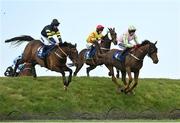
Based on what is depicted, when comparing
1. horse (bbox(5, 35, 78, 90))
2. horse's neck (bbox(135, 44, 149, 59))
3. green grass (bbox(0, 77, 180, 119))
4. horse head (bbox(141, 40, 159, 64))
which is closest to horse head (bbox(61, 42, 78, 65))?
horse (bbox(5, 35, 78, 90))

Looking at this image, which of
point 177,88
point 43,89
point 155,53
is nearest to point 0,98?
point 43,89

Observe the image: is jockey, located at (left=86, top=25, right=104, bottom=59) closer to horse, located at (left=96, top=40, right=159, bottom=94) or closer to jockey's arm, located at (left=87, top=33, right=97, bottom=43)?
jockey's arm, located at (left=87, top=33, right=97, bottom=43)

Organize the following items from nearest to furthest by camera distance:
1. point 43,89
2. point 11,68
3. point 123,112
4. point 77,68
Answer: point 123,112, point 43,89, point 77,68, point 11,68

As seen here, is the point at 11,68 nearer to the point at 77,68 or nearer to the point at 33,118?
the point at 77,68

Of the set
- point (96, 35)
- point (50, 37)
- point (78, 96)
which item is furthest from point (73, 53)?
point (96, 35)

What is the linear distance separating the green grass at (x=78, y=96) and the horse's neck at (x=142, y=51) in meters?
2.11

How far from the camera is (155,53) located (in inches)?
1056

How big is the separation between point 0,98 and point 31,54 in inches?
176

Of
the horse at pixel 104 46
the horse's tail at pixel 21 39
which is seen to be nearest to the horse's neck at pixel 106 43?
the horse at pixel 104 46

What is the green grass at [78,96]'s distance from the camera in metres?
25.8

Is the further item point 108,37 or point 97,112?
point 108,37

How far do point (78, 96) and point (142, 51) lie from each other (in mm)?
3405

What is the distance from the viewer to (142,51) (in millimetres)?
27312

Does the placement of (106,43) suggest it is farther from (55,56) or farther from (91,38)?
(55,56)
